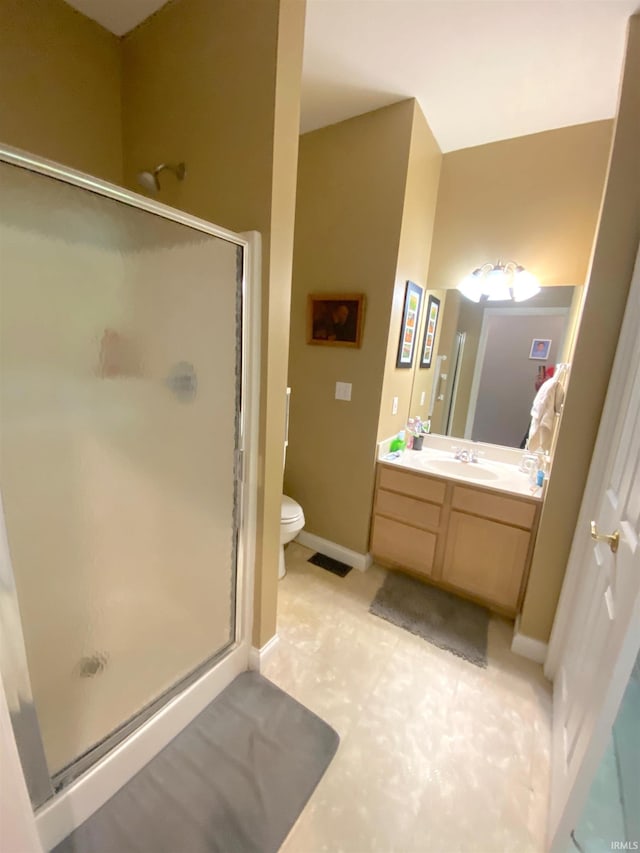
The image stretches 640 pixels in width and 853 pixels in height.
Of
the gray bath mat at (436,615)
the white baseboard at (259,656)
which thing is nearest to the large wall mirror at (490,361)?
the gray bath mat at (436,615)

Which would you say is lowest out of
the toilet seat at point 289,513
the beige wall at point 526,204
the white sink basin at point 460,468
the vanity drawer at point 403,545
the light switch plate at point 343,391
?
the vanity drawer at point 403,545

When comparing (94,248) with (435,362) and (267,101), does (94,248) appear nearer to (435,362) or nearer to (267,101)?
(267,101)

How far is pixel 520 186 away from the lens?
1969 millimetres

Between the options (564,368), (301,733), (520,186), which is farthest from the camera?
(520,186)

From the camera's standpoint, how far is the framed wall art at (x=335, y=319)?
2072mm

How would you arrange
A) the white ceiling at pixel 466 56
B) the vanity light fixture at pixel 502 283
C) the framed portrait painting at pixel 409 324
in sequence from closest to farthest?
the white ceiling at pixel 466 56
the vanity light fixture at pixel 502 283
the framed portrait painting at pixel 409 324

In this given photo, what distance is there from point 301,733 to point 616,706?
1.04 meters

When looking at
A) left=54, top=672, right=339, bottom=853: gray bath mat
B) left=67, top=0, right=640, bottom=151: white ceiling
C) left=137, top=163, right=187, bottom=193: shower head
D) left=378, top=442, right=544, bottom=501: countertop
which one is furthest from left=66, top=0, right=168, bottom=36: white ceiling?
left=54, top=672, right=339, bottom=853: gray bath mat

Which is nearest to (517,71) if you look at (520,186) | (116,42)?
(520,186)

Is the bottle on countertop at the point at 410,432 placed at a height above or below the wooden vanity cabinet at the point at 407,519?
above

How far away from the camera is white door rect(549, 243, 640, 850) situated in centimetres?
84

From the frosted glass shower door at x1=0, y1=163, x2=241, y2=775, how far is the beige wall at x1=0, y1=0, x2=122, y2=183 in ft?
3.08

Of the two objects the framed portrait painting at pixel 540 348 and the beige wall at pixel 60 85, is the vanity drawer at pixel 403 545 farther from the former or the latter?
the beige wall at pixel 60 85

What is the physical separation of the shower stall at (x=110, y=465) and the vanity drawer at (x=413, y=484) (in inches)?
39.6
